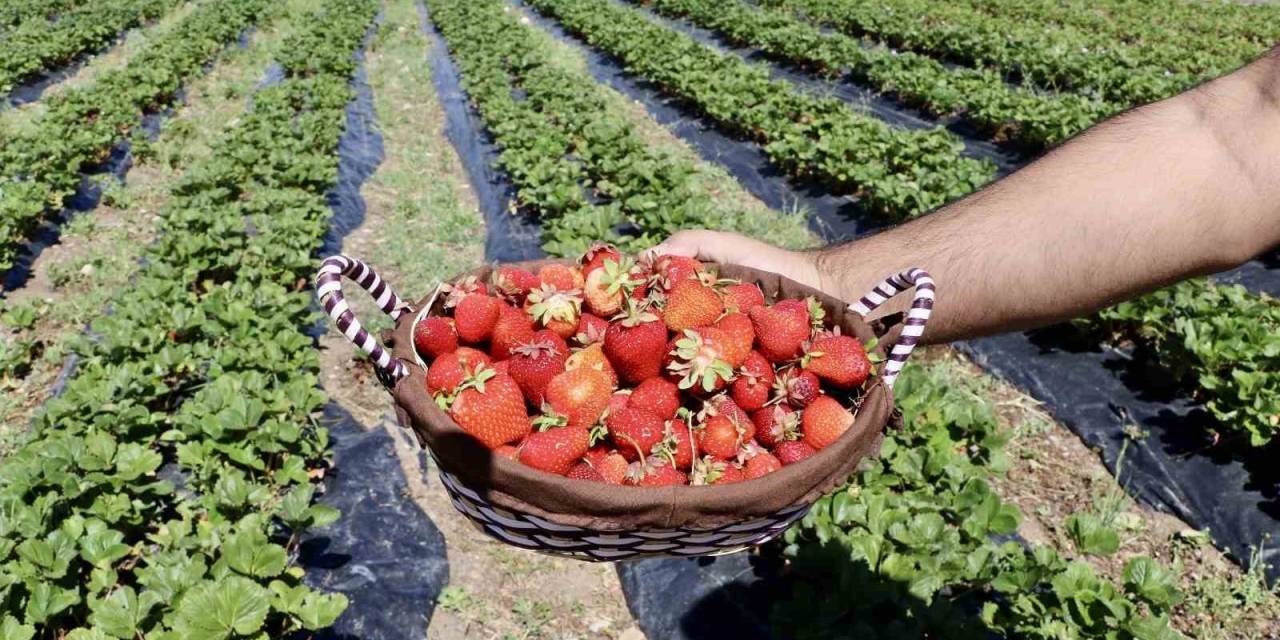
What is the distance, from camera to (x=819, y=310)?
182cm

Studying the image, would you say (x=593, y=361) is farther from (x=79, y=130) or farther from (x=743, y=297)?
(x=79, y=130)

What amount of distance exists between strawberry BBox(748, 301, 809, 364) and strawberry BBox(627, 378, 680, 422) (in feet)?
0.81

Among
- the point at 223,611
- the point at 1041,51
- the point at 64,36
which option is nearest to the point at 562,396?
the point at 223,611

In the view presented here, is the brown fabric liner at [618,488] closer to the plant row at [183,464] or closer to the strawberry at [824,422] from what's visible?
the strawberry at [824,422]

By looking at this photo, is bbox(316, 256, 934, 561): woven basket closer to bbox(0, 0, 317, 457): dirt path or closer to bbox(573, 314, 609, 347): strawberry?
bbox(573, 314, 609, 347): strawberry

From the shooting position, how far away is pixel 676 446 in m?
1.58

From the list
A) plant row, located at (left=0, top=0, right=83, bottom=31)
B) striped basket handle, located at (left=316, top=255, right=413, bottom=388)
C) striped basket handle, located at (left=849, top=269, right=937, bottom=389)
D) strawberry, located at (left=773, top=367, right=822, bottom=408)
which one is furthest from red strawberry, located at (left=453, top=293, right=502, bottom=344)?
plant row, located at (left=0, top=0, right=83, bottom=31)

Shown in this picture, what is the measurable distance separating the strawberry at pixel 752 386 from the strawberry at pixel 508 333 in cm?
50

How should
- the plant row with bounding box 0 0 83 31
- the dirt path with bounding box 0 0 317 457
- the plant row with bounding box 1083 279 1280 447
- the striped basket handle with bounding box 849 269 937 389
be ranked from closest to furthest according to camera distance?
the striped basket handle with bounding box 849 269 937 389
the plant row with bounding box 1083 279 1280 447
the dirt path with bounding box 0 0 317 457
the plant row with bounding box 0 0 83 31

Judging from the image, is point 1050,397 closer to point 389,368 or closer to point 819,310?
point 819,310

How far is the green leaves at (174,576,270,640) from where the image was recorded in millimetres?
2406

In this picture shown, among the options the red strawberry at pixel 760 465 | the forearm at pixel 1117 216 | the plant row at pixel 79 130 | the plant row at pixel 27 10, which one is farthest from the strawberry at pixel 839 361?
the plant row at pixel 27 10

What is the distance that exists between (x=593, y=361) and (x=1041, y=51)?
12215mm

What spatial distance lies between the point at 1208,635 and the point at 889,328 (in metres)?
2.50
